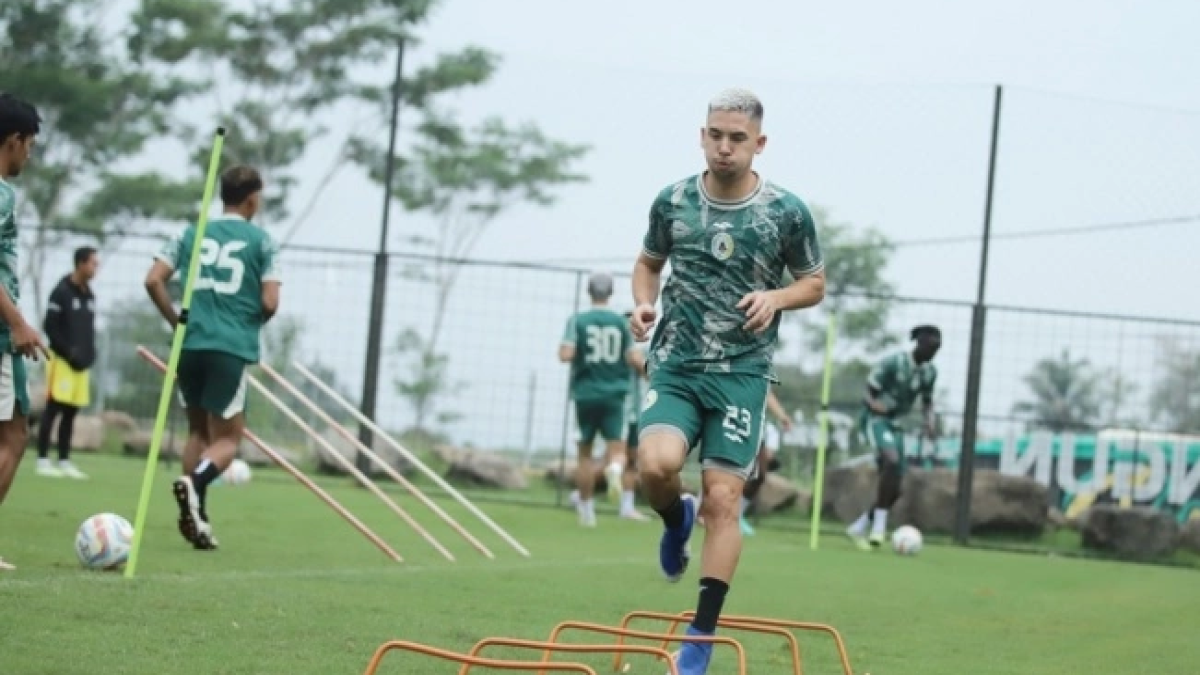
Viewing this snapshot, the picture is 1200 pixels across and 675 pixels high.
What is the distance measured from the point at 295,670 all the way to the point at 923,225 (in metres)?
14.5

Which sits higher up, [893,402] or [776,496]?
[893,402]

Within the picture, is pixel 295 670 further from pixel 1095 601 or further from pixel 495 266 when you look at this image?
pixel 495 266

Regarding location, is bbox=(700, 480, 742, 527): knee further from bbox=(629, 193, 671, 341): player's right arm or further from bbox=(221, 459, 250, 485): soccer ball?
bbox=(221, 459, 250, 485): soccer ball

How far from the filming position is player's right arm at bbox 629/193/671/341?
22.5 feet

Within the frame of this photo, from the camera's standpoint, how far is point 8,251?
838 centimetres

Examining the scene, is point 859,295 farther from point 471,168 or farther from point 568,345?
point 471,168

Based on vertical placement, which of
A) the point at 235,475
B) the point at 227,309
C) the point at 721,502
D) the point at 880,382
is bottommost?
the point at 235,475

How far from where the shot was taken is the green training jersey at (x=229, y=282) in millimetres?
10633

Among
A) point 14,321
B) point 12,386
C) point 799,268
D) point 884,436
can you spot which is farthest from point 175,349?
point 884,436

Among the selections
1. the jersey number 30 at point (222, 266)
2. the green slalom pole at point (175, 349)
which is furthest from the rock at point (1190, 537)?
the green slalom pole at point (175, 349)

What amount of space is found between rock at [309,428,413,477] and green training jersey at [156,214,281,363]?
9038mm

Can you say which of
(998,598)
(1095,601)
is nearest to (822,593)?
(998,598)

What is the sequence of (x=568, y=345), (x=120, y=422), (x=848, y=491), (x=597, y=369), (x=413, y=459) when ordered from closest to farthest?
(x=413, y=459), (x=568, y=345), (x=597, y=369), (x=848, y=491), (x=120, y=422)

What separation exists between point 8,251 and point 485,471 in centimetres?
1361
